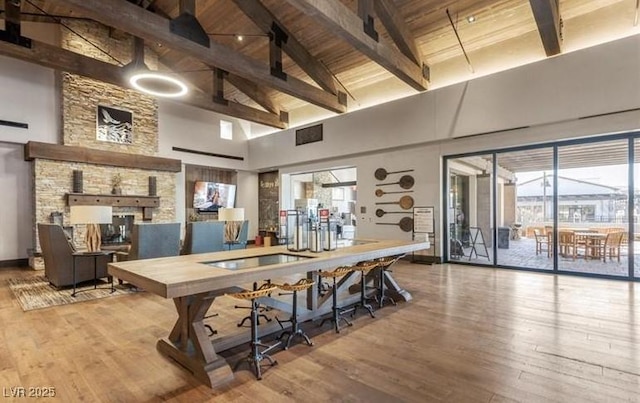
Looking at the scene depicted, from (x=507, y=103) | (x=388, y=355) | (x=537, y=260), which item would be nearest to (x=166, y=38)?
(x=388, y=355)

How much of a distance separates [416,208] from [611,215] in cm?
359

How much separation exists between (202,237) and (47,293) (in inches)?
94.3

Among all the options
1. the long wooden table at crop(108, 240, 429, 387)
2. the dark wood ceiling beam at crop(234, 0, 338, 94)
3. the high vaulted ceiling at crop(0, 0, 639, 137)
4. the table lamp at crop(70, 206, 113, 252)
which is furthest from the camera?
the dark wood ceiling beam at crop(234, 0, 338, 94)

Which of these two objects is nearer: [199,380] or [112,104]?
[199,380]

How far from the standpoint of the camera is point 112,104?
27.8 feet

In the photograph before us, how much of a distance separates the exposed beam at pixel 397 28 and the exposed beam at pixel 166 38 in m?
2.16

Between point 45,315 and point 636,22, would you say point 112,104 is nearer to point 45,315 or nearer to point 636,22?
point 45,315

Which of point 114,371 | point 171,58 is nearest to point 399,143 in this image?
point 171,58

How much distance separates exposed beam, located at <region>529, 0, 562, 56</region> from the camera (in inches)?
184

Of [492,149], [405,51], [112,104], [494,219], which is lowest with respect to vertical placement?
[494,219]

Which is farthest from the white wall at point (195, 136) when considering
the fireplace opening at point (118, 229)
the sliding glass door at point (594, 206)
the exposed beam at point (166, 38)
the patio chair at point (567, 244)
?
the patio chair at point (567, 244)

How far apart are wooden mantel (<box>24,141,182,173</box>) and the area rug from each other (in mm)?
2934

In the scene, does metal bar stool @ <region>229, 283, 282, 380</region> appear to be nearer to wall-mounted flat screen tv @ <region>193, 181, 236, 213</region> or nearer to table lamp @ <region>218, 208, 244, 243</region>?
table lamp @ <region>218, 208, 244, 243</region>

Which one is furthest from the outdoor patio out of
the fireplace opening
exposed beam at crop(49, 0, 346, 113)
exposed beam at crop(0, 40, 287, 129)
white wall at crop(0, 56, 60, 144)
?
white wall at crop(0, 56, 60, 144)
